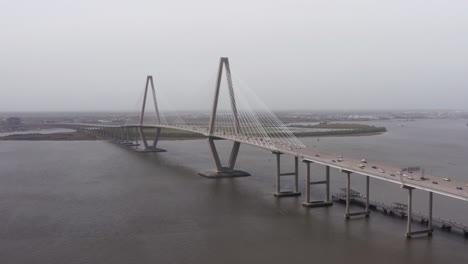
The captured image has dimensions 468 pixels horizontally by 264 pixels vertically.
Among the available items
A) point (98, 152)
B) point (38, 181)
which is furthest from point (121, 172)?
point (98, 152)

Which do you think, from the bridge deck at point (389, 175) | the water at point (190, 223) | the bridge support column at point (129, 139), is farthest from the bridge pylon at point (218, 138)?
the bridge support column at point (129, 139)

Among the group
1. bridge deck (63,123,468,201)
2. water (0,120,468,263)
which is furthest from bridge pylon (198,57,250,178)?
bridge deck (63,123,468,201)

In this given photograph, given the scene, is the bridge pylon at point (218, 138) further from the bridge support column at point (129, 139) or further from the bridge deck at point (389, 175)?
the bridge support column at point (129, 139)

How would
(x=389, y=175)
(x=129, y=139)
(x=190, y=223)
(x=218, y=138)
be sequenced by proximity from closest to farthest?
1. (x=389, y=175)
2. (x=190, y=223)
3. (x=218, y=138)
4. (x=129, y=139)

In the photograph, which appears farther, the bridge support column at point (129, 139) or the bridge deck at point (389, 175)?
the bridge support column at point (129, 139)

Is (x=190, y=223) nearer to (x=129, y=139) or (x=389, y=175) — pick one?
(x=389, y=175)

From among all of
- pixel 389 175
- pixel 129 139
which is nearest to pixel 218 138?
pixel 389 175

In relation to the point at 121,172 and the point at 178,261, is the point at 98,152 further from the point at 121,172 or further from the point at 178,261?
the point at 178,261

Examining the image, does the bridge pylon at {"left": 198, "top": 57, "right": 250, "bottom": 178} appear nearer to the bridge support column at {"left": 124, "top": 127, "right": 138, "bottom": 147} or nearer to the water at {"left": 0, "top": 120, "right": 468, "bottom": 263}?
the water at {"left": 0, "top": 120, "right": 468, "bottom": 263}
